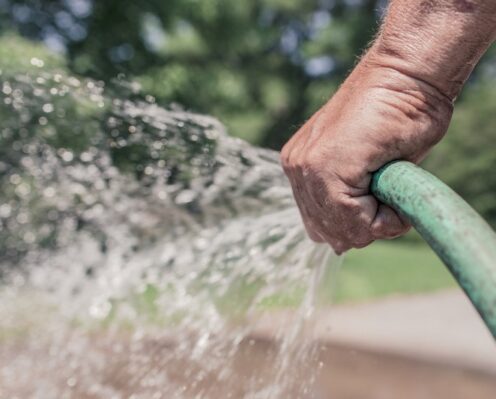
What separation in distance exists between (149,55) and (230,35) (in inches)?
104

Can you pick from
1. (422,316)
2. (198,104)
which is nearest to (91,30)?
(198,104)

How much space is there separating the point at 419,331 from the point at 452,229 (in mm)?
8162

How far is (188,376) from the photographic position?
2.78 m

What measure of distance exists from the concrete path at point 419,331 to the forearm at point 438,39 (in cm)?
596

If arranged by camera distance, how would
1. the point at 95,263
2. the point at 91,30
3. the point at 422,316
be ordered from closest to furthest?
the point at 95,263 < the point at 422,316 < the point at 91,30

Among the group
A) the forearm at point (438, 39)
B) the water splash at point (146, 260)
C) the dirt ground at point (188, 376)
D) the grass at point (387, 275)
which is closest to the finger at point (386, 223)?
the forearm at point (438, 39)

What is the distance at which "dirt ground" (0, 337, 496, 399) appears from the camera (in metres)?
2.56

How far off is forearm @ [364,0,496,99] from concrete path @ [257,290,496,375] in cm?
596

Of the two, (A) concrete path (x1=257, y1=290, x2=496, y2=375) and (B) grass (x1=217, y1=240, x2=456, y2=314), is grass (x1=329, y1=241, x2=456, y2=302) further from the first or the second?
(A) concrete path (x1=257, y1=290, x2=496, y2=375)

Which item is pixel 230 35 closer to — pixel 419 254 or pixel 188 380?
pixel 419 254

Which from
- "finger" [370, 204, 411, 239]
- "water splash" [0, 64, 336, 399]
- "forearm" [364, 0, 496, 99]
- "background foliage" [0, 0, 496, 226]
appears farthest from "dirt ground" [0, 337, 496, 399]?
"background foliage" [0, 0, 496, 226]

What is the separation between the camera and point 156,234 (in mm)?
4273

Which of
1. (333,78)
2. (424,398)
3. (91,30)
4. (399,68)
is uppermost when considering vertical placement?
(399,68)

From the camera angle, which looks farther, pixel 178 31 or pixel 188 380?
pixel 178 31
